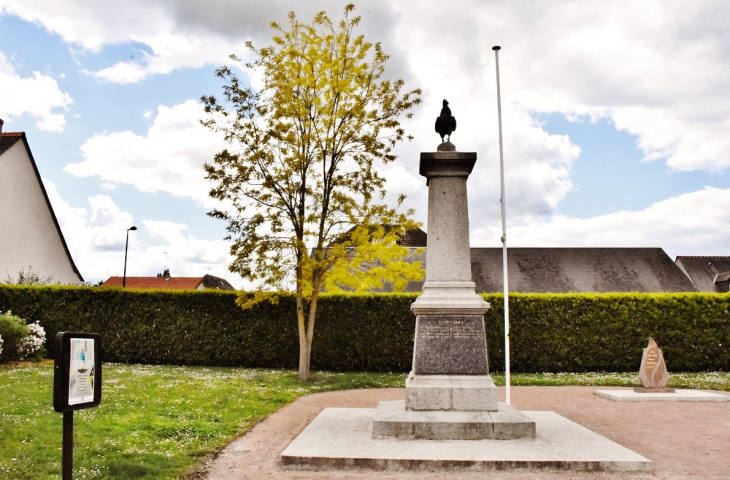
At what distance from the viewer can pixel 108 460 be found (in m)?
5.80

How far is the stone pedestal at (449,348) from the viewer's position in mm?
6832

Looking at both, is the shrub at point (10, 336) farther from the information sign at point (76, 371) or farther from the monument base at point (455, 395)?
the information sign at point (76, 371)

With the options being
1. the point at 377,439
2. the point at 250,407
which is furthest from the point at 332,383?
the point at 377,439

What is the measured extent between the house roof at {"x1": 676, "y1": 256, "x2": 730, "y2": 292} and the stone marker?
28.5 metres

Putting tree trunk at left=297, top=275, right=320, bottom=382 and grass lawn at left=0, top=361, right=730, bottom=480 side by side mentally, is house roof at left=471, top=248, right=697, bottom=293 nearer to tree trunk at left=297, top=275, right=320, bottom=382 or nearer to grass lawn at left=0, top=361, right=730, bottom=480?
grass lawn at left=0, top=361, right=730, bottom=480

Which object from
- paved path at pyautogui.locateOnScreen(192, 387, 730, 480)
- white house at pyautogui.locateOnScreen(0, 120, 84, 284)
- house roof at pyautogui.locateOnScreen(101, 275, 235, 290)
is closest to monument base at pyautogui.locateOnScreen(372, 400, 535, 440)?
paved path at pyautogui.locateOnScreen(192, 387, 730, 480)

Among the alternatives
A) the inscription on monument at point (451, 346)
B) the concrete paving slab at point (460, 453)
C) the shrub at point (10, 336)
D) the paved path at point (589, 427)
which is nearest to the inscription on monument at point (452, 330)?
the inscription on monument at point (451, 346)

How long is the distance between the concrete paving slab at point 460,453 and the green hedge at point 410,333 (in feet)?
31.0

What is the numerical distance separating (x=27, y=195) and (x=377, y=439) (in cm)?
2297

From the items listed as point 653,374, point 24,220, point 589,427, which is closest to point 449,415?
point 589,427

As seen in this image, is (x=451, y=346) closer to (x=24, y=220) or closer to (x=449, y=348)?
(x=449, y=348)

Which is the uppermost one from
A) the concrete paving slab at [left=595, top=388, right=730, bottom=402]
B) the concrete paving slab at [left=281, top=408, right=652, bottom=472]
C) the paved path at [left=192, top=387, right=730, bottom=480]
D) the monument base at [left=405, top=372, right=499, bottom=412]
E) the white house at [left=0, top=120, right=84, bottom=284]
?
the white house at [left=0, top=120, right=84, bottom=284]

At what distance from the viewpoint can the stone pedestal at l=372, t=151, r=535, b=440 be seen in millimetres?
6832

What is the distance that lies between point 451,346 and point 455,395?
665 millimetres
